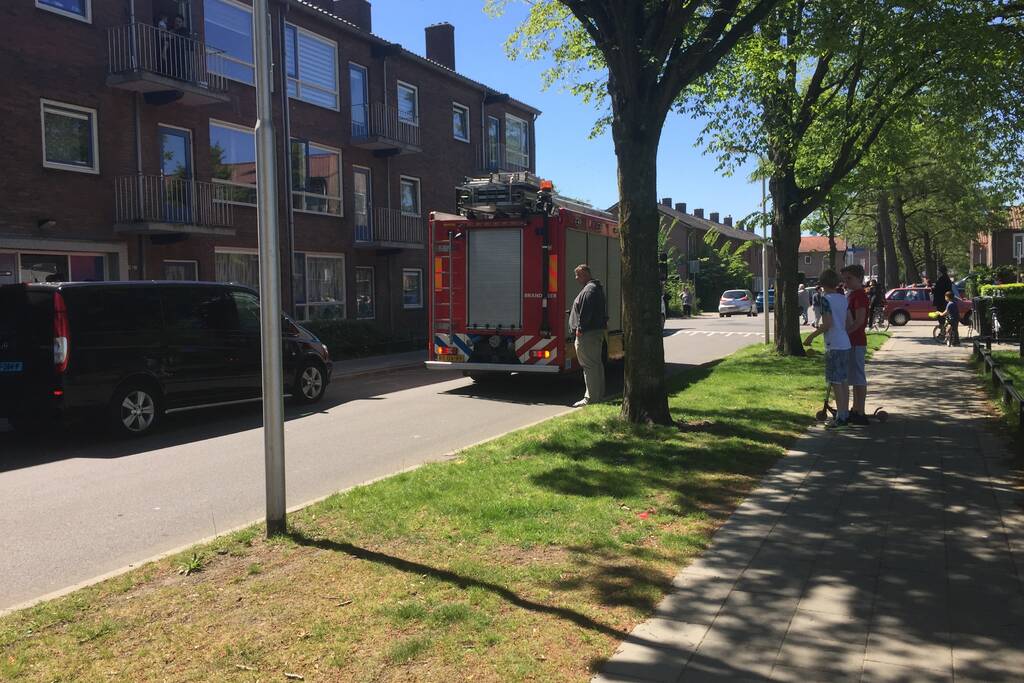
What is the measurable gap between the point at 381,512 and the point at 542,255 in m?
7.53

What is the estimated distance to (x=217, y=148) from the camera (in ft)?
63.2

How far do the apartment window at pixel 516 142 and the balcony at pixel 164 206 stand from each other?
16.6 metres

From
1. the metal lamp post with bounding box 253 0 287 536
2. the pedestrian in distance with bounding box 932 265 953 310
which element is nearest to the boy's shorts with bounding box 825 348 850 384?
the metal lamp post with bounding box 253 0 287 536

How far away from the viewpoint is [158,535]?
19.0ft

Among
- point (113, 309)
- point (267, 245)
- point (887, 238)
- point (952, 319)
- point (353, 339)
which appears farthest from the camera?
point (887, 238)

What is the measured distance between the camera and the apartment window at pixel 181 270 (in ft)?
58.8

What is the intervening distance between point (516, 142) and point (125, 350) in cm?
2631

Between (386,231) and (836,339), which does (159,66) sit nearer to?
(386,231)

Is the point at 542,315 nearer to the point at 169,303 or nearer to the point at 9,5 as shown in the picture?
the point at 169,303

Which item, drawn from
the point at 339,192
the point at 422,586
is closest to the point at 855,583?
the point at 422,586

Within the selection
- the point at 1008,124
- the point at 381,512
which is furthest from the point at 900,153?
the point at 381,512

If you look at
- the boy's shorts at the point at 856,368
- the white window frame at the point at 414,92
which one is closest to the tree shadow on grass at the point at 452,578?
the boy's shorts at the point at 856,368

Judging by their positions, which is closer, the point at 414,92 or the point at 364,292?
the point at 364,292

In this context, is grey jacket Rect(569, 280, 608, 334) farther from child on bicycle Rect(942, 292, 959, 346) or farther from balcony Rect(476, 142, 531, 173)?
balcony Rect(476, 142, 531, 173)
